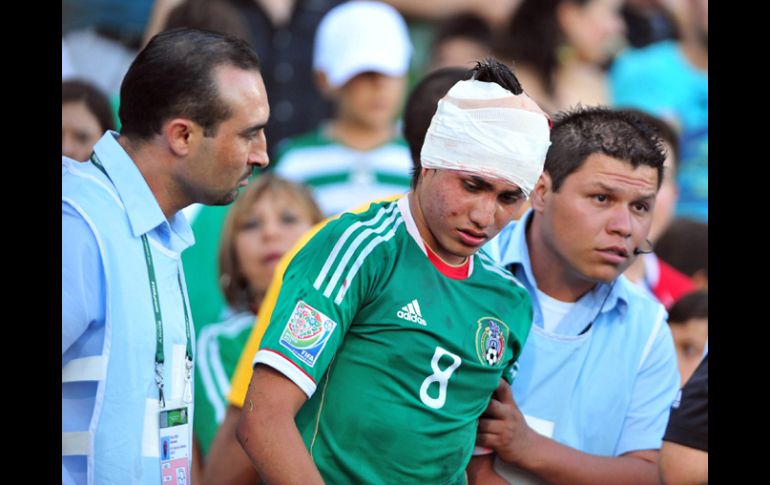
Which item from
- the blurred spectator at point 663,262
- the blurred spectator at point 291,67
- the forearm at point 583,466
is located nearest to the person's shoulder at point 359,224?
the forearm at point 583,466

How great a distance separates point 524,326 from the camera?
321 centimetres

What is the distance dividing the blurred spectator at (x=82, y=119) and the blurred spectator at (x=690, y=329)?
2.72m

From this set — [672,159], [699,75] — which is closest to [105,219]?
[672,159]

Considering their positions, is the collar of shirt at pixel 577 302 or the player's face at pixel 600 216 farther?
the collar of shirt at pixel 577 302

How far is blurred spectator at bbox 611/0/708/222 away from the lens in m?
7.03

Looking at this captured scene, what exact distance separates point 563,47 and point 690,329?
8.16 feet

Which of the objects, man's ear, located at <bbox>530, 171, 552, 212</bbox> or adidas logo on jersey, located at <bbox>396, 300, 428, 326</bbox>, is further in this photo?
man's ear, located at <bbox>530, 171, 552, 212</bbox>

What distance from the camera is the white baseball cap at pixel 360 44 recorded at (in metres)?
6.23

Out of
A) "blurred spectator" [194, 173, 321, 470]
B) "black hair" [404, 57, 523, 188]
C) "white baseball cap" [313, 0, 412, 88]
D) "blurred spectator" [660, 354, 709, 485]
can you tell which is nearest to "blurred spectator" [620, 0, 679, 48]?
"white baseball cap" [313, 0, 412, 88]

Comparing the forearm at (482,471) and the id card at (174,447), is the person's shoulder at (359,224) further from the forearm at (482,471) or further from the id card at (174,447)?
→ the forearm at (482,471)

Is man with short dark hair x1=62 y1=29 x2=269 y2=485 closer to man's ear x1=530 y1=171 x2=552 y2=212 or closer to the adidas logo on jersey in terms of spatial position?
the adidas logo on jersey

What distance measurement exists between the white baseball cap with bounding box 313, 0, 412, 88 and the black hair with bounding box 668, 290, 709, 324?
80.8 inches

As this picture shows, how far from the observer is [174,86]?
293cm

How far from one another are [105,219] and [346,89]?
12.0 ft
